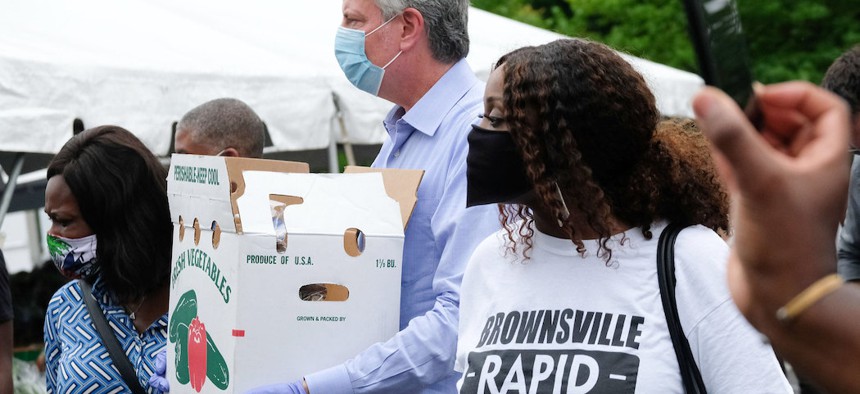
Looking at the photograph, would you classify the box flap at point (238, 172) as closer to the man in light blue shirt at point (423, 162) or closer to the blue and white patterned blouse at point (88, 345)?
the man in light blue shirt at point (423, 162)

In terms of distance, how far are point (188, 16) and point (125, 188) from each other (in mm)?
3693

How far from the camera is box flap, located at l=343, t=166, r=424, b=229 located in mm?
2537

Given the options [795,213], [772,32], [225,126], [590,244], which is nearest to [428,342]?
[590,244]

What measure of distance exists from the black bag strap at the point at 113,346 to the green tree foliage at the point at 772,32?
792cm

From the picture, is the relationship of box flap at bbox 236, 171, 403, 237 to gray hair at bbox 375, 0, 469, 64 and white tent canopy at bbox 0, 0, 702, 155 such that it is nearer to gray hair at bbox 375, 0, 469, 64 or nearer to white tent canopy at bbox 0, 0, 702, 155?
gray hair at bbox 375, 0, 469, 64

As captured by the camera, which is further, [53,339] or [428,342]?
[53,339]

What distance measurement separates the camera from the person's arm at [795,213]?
85cm

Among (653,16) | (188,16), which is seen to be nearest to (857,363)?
(188,16)

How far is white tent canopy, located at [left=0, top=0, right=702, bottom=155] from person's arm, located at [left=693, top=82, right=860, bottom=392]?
4.19 metres

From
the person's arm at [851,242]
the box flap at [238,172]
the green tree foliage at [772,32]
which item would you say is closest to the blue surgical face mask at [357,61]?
the box flap at [238,172]

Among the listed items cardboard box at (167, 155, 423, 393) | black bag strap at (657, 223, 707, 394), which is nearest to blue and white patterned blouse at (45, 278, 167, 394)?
cardboard box at (167, 155, 423, 393)

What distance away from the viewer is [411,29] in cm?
291

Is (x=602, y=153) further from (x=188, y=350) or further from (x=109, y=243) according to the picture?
(x=109, y=243)

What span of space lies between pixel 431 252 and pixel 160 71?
121 inches
